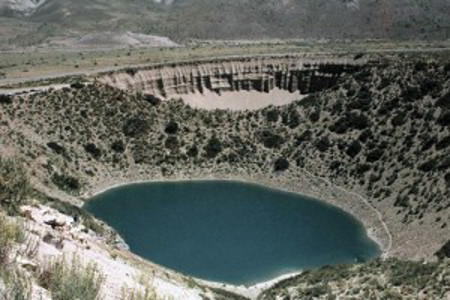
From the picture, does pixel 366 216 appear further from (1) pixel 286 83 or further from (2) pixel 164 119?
(1) pixel 286 83

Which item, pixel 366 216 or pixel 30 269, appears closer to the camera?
pixel 30 269

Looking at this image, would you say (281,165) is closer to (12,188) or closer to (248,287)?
(248,287)

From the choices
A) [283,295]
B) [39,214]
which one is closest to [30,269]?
[39,214]

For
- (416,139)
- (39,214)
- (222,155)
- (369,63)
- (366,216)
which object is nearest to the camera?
(39,214)

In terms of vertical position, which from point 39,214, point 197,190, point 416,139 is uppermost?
point 39,214

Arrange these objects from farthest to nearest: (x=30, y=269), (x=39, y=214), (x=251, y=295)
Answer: (x=251, y=295) → (x=39, y=214) → (x=30, y=269)

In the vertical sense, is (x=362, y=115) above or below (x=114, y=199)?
above

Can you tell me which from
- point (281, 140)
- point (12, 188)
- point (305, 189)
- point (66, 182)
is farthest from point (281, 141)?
point (12, 188)
